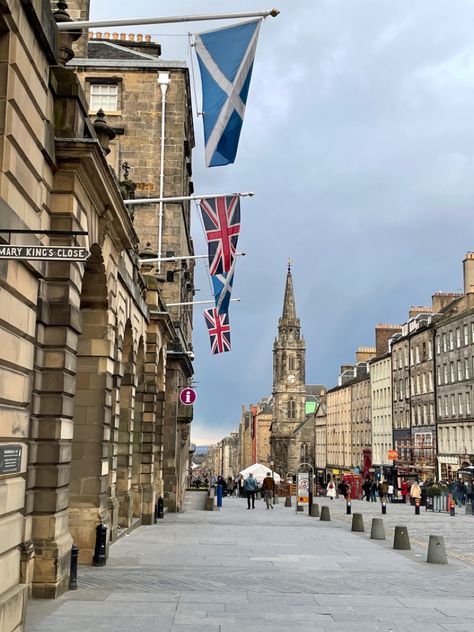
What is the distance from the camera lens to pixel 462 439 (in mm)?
61938

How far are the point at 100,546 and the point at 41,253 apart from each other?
8.55 meters

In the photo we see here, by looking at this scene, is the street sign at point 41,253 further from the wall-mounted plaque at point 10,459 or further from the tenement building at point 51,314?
the wall-mounted plaque at point 10,459

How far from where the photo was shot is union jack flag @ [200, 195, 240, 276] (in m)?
18.9

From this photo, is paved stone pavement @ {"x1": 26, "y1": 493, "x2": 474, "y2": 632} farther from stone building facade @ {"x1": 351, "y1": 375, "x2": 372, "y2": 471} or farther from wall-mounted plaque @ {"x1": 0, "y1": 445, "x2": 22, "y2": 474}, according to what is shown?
Result: stone building facade @ {"x1": 351, "y1": 375, "x2": 372, "y2": 471}

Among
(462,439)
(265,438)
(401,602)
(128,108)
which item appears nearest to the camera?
(401,602)

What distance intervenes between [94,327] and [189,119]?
27.6 metres

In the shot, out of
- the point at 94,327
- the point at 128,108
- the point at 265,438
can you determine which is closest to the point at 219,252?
the point at 94,327

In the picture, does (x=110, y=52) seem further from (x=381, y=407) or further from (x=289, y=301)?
(x=289, y=301)

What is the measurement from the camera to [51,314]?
10.9 m

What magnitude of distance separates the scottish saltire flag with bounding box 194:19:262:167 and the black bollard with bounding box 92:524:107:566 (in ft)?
22.4

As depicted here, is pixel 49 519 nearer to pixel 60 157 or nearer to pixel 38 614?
pixel 38 614

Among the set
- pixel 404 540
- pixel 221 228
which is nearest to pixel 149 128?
pixel 221 228

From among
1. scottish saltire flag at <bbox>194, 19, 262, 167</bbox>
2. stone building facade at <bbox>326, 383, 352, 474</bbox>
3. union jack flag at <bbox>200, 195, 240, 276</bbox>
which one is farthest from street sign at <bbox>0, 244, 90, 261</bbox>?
stone building facade at <bbox>326, 383, 352, 474</bbox>

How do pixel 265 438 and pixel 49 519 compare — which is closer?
pixel 49 519
